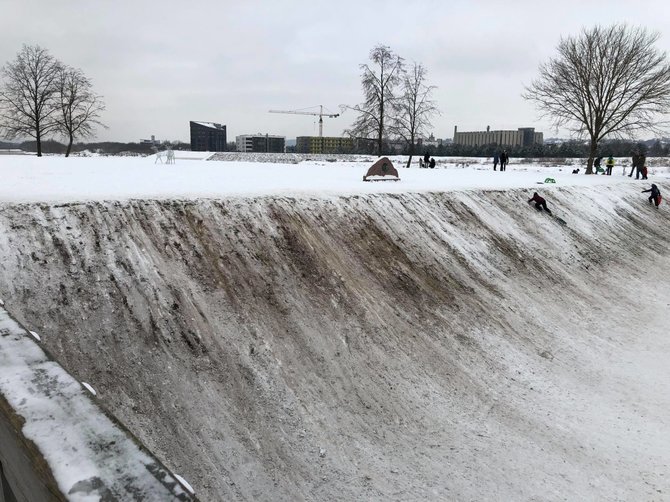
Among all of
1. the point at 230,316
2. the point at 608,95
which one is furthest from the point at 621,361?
the point at 608,95

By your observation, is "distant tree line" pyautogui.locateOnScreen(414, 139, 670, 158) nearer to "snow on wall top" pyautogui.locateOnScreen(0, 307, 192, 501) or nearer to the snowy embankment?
the snowy embankment

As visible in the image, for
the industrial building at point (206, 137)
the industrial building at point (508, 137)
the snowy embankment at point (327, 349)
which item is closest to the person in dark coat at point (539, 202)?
the snowy embankment at point (327, 349)

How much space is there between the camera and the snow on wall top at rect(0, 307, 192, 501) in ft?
5.05

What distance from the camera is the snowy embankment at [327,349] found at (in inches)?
203

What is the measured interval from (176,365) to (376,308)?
3570 millimetres

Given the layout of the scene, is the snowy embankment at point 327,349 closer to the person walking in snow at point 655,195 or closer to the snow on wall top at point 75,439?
the snow on wall top at point 75,439

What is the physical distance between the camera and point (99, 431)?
1790mm

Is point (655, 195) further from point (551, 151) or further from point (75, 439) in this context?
point (551, 151)

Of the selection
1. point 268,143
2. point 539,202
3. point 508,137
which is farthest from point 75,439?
point 508,137

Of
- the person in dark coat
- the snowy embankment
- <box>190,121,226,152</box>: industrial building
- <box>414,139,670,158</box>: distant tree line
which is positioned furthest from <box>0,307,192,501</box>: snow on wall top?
<box>190,121,226,152</box>: industrial building

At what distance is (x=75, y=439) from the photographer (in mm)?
1747

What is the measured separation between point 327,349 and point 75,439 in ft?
16.9

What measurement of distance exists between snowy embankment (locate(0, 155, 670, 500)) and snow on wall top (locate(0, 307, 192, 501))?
297 centimetres

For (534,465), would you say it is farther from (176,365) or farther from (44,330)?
(44,330)
